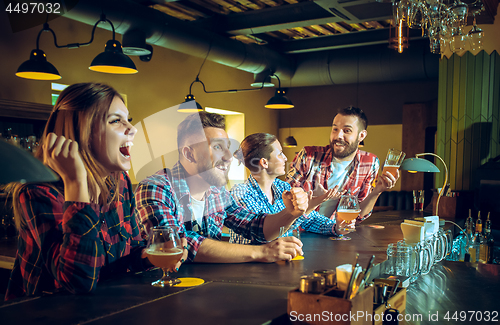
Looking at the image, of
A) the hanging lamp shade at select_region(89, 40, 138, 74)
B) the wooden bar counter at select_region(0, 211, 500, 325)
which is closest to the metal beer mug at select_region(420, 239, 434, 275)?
the wooden bar counter at select_region(0, 211, 500, 325)

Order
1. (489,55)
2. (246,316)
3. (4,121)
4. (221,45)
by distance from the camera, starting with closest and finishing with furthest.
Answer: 1. (246,316)
2. (489,55)
3. (4,121)
4. (221,45)

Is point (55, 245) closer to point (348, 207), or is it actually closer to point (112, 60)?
point (348, 207)

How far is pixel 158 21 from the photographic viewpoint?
5.02 metres

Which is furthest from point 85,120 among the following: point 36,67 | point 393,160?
point 36,67

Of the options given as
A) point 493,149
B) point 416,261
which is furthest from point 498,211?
point 416,261

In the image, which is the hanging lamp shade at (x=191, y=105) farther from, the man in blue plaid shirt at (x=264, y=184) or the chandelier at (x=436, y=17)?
the chandelier at (x=436, y=17)

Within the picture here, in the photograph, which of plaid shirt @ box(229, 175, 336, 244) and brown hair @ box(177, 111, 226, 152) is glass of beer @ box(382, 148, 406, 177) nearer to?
plaid shirt @ box(229, 175, 336, 244)

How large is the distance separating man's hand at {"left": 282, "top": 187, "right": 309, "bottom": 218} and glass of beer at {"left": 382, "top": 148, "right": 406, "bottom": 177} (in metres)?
0.90

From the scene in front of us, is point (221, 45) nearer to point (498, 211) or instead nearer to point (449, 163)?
point (449, 163)

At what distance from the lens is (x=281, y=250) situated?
172 centimetres

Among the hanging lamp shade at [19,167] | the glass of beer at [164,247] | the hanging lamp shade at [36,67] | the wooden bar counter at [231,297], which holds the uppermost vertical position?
the hanging lamp shade at [36,67]

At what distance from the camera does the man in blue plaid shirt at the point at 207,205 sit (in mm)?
1727

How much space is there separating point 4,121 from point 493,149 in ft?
17.7

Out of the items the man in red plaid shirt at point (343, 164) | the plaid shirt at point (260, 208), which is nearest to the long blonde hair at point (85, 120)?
the plaid shirt at point (260, 208)
